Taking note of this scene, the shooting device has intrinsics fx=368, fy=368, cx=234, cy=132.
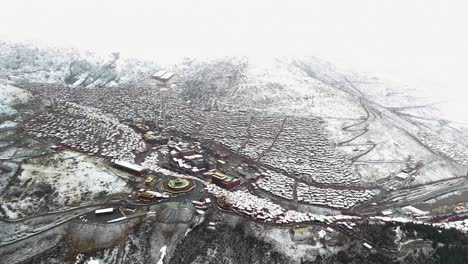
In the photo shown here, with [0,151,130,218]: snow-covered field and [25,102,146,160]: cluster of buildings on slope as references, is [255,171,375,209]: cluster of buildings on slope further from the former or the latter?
[25,102,146,160]: cluster of buildings on slope

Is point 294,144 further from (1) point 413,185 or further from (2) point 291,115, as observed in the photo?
(1) point 413,185

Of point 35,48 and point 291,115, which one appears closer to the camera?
point 291,115

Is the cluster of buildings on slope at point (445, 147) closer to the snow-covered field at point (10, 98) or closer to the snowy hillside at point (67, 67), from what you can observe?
the snowy hillside at point (67, 67)

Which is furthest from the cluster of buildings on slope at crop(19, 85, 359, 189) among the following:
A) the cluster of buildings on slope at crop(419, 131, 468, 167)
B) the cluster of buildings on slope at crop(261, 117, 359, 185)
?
the cluster of buildings on slope at crop(419, 131, 468, 167)

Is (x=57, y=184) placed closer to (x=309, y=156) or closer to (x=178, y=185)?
(x=178, y=185)

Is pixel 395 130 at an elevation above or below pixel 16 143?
above

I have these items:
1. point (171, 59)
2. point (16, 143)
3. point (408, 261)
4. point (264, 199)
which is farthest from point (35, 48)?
point (408, 261)

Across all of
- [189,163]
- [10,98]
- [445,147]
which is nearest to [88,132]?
[10,98]
